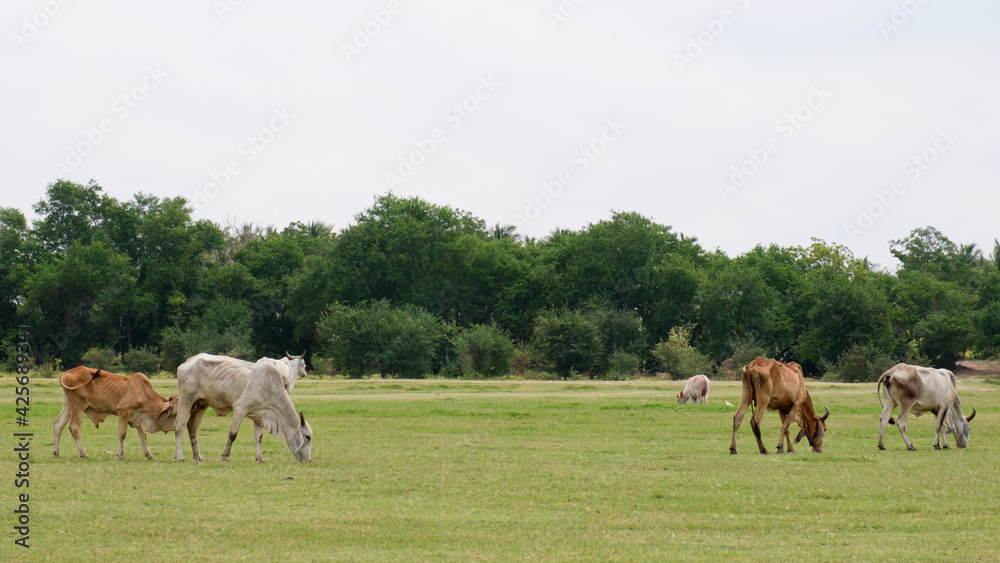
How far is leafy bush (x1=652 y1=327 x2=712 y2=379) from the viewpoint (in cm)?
6562

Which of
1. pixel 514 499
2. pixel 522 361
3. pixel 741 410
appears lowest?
pixel 514 499

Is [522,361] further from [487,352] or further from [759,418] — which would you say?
[759,418]

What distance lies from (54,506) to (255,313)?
68.9 metres

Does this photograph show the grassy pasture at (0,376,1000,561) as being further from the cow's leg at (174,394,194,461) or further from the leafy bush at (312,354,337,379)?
the leafy bush at (312,354,337,379)

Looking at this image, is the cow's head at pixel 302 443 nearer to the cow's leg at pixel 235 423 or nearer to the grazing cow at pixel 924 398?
the cow's leg at pixel 235 423

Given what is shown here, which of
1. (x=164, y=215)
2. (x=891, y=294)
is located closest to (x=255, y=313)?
(x=164, y=215)

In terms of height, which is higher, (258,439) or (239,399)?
(239,399)

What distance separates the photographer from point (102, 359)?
70250mm

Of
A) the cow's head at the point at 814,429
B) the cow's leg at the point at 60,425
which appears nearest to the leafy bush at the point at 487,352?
the cow's head at the point at 814,429

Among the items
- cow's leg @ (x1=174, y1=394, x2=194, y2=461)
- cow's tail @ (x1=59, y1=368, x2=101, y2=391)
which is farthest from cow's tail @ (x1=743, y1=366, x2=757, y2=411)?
cow's tail @ (x1=59, y1=368, x2=101, y2=391)

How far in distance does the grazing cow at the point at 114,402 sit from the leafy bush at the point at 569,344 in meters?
50.2

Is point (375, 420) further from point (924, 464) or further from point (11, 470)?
point (924, 464)

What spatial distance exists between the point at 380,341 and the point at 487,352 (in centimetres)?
748

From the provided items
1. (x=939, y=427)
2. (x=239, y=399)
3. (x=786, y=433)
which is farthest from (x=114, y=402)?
(x=939, y=427)
